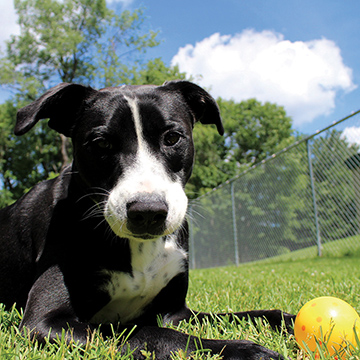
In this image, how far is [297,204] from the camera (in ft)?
28.0

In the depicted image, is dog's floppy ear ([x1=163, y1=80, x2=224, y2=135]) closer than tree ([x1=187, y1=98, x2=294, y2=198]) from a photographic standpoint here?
Yes

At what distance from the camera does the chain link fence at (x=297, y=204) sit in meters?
7.23

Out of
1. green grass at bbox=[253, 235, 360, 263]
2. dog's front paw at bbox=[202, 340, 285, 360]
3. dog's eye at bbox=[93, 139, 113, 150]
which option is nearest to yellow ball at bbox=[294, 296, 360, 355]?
dog's front paw at bbox=[202, 340, 285, 360]

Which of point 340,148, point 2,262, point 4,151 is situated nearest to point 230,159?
point 4,151

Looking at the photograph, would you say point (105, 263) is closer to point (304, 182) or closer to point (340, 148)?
point (340, 148)

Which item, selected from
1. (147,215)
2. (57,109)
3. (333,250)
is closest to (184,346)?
(147,215)

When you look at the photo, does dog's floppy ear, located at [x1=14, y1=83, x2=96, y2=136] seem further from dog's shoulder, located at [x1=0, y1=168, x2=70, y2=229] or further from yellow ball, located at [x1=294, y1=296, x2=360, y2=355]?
yellow ball, located at [x1=294, y1=296, x2=360, y2=355]

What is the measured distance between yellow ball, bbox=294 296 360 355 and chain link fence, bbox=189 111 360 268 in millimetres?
3656

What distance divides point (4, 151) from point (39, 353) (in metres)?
→ 26.1

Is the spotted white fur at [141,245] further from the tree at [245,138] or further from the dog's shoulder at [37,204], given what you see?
the tree at [245,138]

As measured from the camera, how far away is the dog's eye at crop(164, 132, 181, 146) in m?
2.18

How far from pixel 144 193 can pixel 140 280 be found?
671mm

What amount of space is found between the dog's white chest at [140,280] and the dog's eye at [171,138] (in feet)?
2.10

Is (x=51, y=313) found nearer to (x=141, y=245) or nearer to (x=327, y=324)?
(x=141, y=245)
